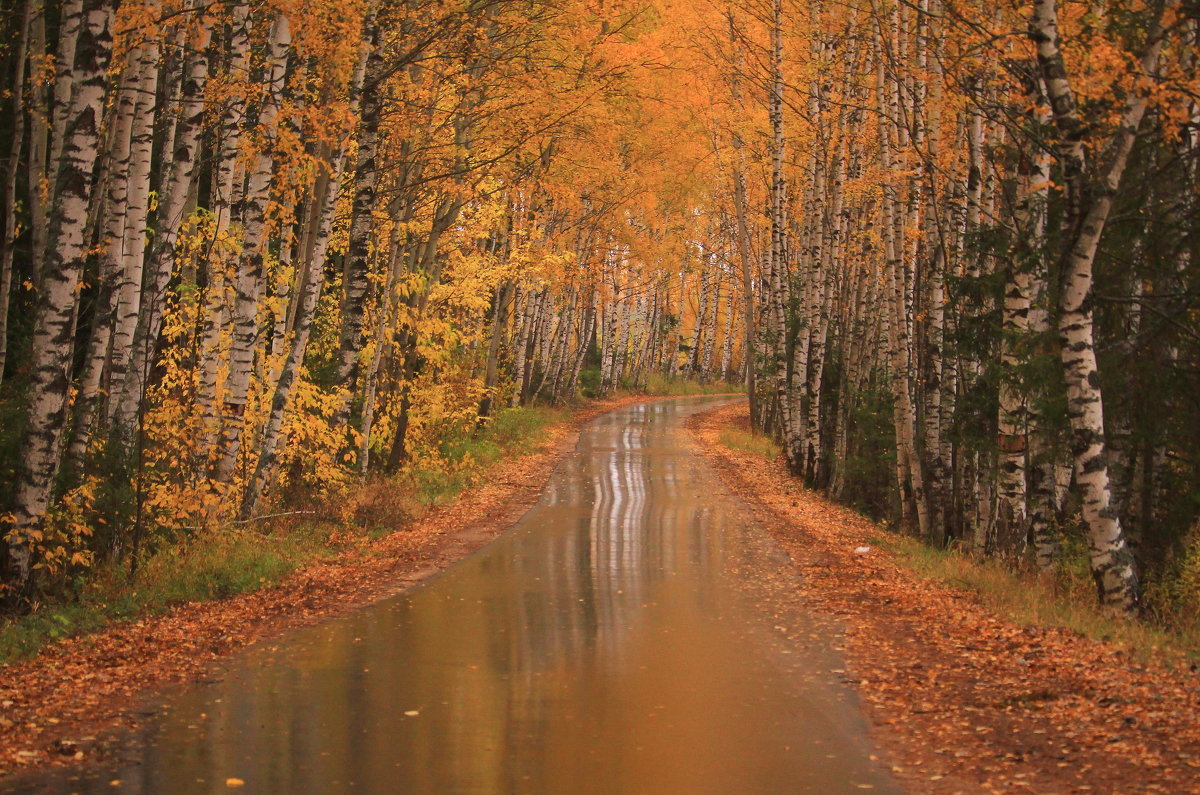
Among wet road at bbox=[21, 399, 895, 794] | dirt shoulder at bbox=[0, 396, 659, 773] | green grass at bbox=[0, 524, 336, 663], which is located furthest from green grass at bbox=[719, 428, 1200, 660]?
green grass at bbox=[0, 524, 336, 663]

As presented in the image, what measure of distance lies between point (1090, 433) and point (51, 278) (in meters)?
9.24

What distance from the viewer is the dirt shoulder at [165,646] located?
670cm

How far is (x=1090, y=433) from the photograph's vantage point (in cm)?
1079

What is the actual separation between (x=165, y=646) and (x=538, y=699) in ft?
10.3

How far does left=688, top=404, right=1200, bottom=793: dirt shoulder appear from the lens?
6.27 m

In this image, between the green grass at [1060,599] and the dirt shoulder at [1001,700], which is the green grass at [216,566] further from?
the green grass at [1060,599]

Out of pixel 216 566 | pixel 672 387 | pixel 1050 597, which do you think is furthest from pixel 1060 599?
pixel 672 387

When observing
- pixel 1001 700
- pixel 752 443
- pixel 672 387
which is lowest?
pixel 1001 700

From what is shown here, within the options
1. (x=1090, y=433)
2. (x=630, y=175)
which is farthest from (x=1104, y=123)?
(x=630, y=175)

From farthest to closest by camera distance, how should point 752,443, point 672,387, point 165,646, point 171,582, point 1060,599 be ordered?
1. point 672,387
2. point 752,443
3. point 1060,599
4. point 171,582
5. point 165,646

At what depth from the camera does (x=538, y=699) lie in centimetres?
780

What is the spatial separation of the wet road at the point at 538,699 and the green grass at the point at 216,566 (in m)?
1.59

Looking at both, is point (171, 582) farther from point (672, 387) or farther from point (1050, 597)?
point (672, 387)

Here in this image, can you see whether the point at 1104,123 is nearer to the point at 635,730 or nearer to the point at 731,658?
the point at 731,658
